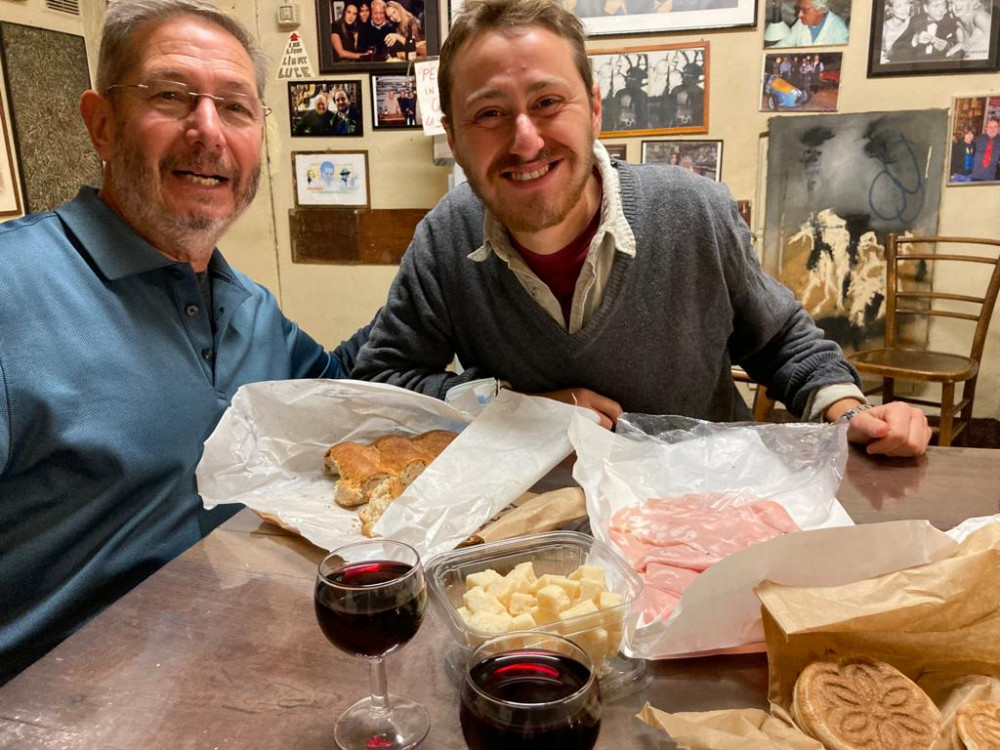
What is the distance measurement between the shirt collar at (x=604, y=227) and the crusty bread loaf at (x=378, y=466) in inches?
19.0

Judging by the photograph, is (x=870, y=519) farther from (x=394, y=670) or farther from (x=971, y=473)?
(x=394, y=670)

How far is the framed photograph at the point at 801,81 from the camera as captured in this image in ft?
10.9

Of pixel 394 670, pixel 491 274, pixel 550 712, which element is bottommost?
pixel 394 670

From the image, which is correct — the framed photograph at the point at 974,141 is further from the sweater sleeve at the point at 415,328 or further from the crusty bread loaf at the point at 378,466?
the crusty bread loaf at the point at 378,466

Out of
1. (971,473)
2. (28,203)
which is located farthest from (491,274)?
(28,203)

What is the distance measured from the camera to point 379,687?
0.80m

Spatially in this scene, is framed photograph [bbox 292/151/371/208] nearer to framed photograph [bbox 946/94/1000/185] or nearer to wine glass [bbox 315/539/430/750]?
framed photograph [bbox 946/94/1000/185]

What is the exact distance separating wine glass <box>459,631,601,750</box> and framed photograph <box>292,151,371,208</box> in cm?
343

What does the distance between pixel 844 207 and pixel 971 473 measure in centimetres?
240

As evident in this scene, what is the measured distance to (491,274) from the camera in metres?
1.77

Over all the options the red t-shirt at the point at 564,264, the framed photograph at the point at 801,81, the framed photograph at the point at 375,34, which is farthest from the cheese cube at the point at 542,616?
the framed photograph at the point at 375,34

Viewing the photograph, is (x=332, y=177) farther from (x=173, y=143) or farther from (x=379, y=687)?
(x=379, y=687)

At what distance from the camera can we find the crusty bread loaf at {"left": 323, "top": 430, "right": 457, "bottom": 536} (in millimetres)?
Result: 1290

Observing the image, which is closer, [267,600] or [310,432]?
[267,600]
